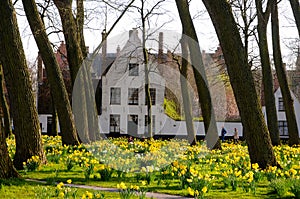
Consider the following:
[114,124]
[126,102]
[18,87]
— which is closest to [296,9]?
[18,87]

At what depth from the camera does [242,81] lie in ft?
31.1

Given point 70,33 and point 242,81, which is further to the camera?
point 70,33

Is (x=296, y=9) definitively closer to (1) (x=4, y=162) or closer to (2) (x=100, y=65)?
(1) (x=4, y=162)

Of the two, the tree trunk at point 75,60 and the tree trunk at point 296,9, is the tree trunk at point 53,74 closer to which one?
the tree trunk at point 75,60

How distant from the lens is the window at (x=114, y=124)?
143 feet

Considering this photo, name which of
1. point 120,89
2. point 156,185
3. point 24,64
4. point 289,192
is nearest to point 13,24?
point 24,64

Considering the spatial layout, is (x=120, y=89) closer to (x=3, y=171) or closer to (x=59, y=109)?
(x=59, y=109)

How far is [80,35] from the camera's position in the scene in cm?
2098

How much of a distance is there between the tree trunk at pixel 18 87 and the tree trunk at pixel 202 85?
833 centimetres

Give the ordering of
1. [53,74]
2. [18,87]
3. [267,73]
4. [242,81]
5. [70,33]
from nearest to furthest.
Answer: [242,81]
[18,87]
[53,74]
[70,33]
[267,73]

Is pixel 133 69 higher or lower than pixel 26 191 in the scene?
higher

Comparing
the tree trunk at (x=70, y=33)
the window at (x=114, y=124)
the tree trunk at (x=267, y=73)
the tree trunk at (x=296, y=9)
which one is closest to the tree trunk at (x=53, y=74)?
the tree trunk at (x=70, y=33)

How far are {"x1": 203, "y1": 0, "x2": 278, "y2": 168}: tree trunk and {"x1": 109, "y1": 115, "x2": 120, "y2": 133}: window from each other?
113 feet

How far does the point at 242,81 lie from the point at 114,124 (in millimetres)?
34817
